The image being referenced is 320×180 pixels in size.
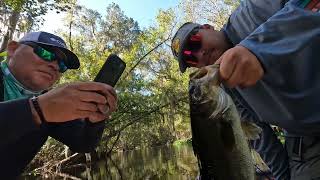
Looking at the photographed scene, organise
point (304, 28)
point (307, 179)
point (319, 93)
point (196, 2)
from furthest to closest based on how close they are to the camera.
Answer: point (196, 2) → point (307, 179) → point (319, 93) → point (304, 28)

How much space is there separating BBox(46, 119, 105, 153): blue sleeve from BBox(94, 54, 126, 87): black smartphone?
12.8 inches

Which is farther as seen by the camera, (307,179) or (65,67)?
(65,67)

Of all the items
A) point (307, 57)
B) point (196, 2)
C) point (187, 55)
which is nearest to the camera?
point (307, 57)

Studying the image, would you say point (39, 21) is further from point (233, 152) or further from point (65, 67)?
point (233, 152)

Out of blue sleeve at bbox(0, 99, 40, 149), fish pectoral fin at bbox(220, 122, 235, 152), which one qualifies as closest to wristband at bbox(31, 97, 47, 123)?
blue sleeve at bbox(0, 99, 40, 149)

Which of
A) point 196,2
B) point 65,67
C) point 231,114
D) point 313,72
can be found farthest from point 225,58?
point 196,2

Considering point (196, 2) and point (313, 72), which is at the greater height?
point (196, 2)

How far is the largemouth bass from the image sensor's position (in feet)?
4.90

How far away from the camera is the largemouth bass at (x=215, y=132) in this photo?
4.90ft

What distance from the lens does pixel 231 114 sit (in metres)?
1.54

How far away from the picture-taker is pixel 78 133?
2.77 metres

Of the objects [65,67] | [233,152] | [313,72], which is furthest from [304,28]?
[65,67]

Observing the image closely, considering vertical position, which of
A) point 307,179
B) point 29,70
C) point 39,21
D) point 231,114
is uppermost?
point 39,21

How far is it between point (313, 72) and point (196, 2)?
30.3m
